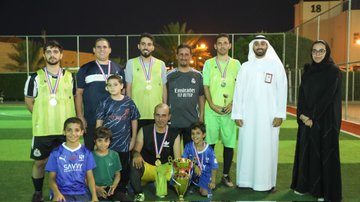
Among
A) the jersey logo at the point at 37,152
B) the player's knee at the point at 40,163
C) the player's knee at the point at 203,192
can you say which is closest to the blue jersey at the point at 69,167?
the jersey logo at the point at 37,152

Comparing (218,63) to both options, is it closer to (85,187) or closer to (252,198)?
(252,198)

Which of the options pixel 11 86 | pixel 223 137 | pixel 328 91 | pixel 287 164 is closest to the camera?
pixel 328 91

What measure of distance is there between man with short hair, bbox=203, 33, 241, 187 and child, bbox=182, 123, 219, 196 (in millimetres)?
440

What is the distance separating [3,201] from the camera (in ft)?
16.1

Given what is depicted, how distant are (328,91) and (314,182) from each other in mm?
1115

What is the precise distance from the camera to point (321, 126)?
4973 millimetres

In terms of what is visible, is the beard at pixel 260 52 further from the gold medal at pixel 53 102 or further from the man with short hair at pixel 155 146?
the gold medal at pixel 53 102

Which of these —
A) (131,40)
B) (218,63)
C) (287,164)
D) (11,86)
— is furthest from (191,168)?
(11,86)

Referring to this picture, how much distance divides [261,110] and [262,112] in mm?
29

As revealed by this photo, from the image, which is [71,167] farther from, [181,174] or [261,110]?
[261,110]

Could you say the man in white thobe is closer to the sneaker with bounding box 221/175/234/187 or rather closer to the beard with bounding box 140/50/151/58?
the sneaker with bounding box 221/175/234/187

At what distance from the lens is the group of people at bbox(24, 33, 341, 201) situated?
473 centimetres

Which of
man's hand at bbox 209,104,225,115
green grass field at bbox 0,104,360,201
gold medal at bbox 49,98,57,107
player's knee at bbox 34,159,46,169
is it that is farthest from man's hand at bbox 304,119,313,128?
player's knee at bbox 34,159,46,169

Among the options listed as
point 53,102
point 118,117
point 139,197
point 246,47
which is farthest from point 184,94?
point 246,47
